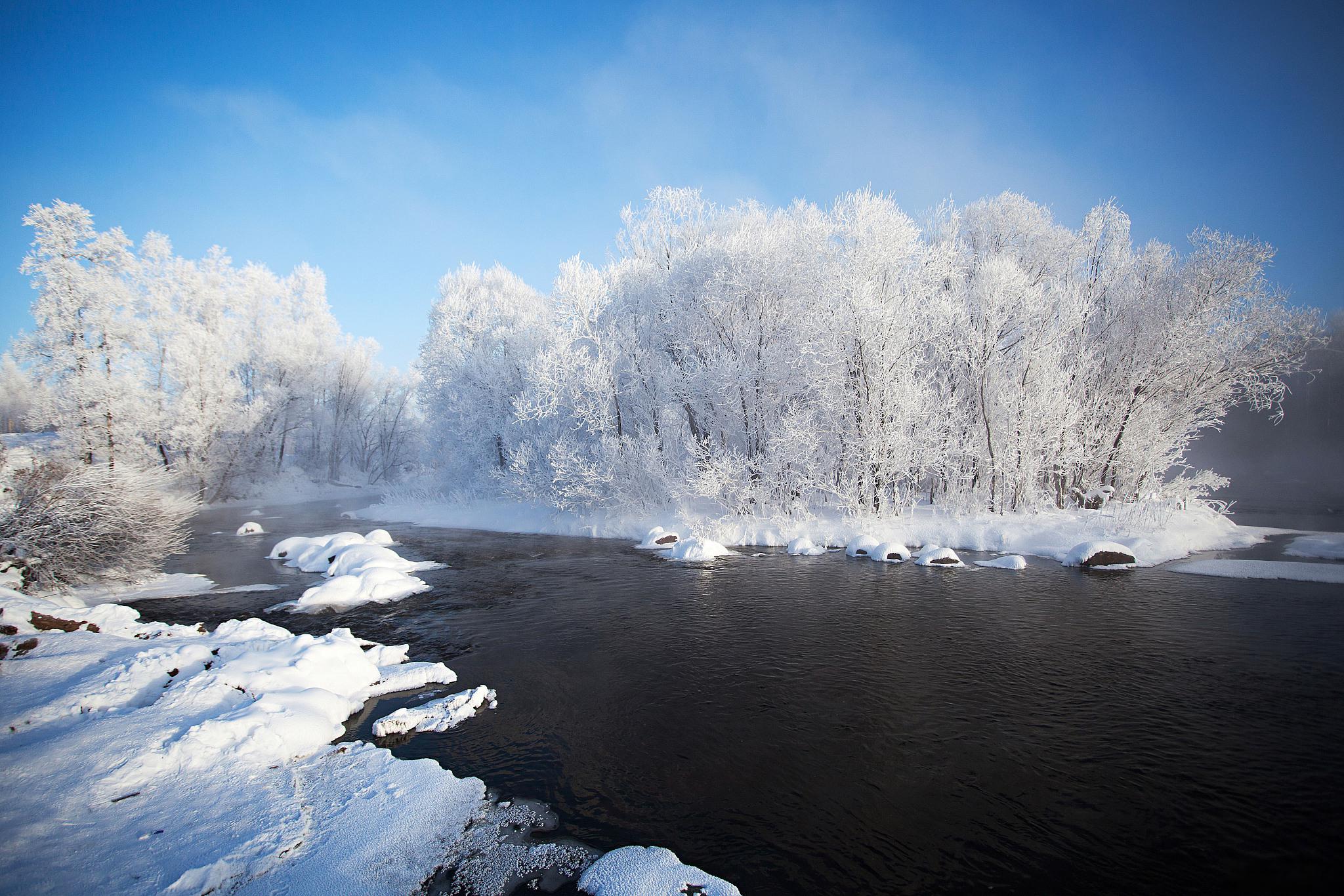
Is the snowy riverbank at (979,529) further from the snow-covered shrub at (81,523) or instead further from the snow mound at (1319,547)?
the snow-covered shrub at (81,523)

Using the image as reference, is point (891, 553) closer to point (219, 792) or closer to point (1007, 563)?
point (1007, 563)

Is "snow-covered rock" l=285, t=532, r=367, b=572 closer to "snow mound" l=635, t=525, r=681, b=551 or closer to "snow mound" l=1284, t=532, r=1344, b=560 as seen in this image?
"snow mound" l=635, t=525, r=681, b=551

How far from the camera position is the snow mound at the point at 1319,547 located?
16.7 metres

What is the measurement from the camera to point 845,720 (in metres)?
7.37

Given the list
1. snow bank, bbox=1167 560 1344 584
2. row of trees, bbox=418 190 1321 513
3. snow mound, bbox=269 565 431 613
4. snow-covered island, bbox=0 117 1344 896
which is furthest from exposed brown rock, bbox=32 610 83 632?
snow bank, bbox=1167 560 1344 584

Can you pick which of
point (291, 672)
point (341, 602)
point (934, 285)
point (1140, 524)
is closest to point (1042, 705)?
point (291, 672)

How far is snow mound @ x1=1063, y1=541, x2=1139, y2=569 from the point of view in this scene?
16.2m

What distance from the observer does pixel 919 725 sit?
718 centimetres

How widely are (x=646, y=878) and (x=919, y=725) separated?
441cm

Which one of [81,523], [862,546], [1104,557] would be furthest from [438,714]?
[1104,557]

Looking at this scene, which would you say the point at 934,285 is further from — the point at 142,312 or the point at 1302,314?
the point at 142,312

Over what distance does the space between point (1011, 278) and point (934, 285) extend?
3.11 m

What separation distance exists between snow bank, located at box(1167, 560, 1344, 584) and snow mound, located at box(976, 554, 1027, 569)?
390 cm

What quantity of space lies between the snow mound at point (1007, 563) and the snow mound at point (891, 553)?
83.5 inches
